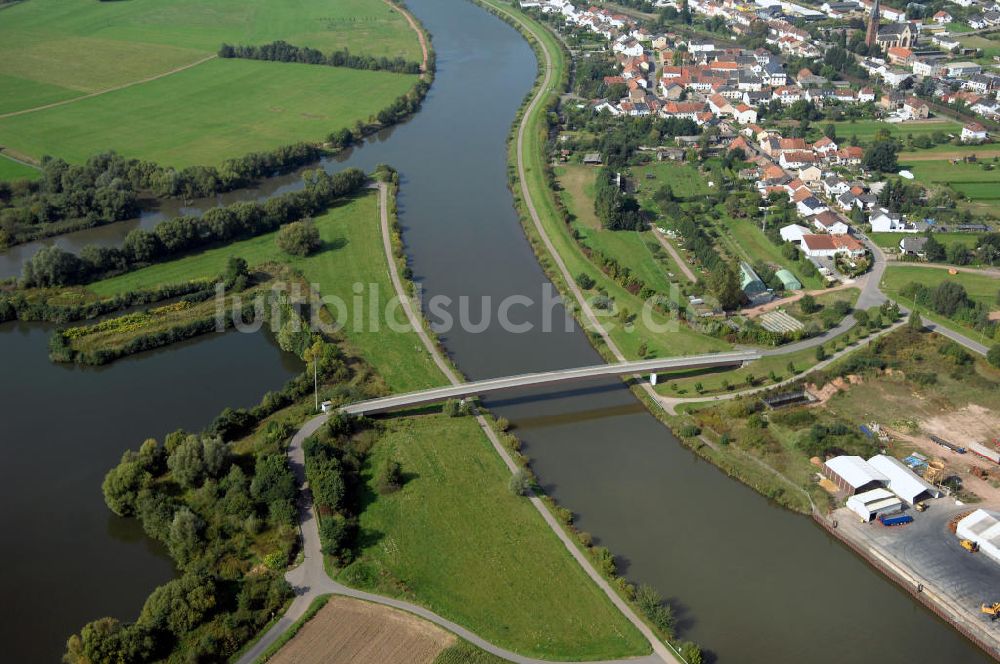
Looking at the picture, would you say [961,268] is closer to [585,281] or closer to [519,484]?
[585,281]

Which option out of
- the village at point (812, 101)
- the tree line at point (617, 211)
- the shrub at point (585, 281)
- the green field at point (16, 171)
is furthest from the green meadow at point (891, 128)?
the green field at point (16, 171)

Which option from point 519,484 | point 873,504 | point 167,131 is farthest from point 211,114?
point 873,504

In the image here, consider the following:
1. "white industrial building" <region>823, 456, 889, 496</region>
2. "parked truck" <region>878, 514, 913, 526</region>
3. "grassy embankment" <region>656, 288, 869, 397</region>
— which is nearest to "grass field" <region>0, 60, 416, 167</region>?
"grassy embankment" <region>656, 288, 869, 397</region>

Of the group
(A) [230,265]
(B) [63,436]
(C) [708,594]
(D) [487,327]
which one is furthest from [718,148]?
(B) [63,436]

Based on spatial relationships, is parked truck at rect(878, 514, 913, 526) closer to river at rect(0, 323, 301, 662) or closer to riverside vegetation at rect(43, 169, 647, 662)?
riverside vegetation at rect(43, 169, 647, 662)

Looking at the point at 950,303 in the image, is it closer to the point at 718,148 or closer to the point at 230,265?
the point at 718,148

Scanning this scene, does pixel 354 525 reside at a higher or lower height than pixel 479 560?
higher
